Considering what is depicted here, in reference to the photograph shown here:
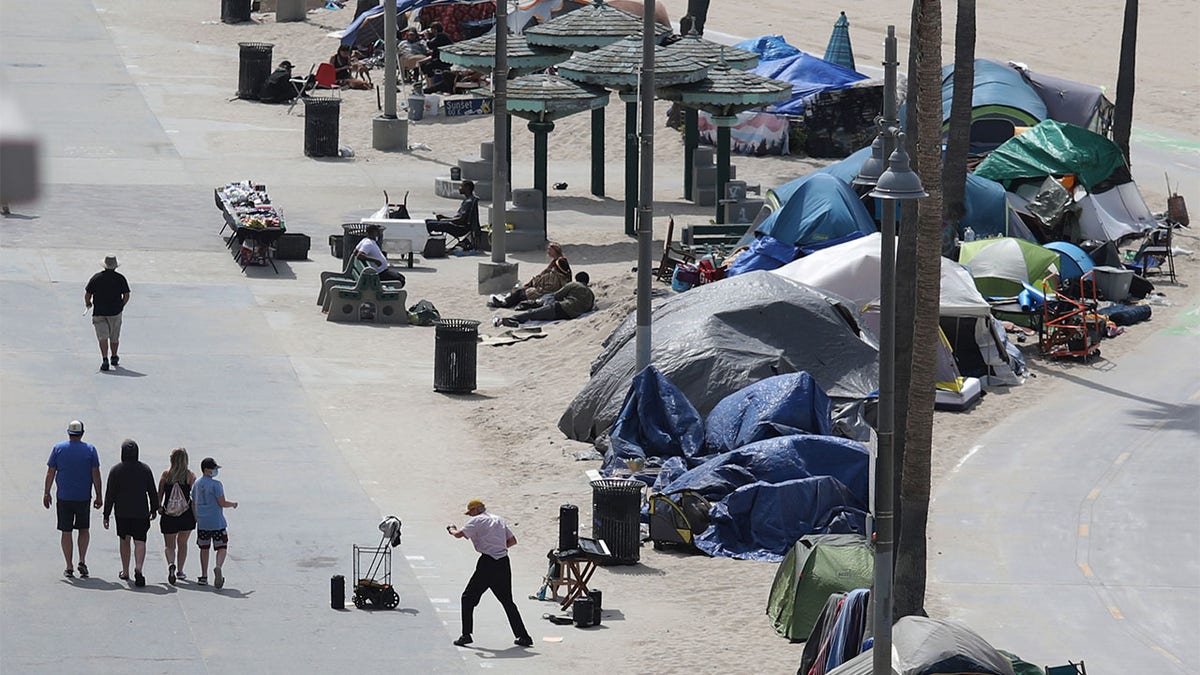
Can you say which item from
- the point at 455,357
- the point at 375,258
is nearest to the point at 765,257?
the point at 375,258

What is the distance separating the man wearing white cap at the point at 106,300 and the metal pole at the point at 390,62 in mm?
19714

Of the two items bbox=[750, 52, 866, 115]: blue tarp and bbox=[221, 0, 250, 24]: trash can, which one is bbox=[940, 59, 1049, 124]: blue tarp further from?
bbox=[221, 0, 250, 24]: trash can

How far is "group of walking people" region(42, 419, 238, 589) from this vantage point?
14.3 metres

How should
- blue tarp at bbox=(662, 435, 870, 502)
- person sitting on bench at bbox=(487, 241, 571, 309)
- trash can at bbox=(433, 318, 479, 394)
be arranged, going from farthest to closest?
person sitting on bench at bbox=(487, 241, 571, 309) → trash can at bbox=(433, 318, 479, 394) → blue tarp at bbox=(662, 435, 870, 502)

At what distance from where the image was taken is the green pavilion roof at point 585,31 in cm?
3597

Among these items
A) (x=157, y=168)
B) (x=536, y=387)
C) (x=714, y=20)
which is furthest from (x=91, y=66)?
(x=536, y=387)

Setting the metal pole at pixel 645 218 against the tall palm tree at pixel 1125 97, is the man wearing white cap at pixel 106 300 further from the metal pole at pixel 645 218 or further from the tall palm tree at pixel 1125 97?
the tall palm tree at pixel 1125 97

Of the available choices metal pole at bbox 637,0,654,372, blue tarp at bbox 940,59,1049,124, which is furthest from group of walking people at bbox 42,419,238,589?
blue tarp at bbox 940,59,1049,124

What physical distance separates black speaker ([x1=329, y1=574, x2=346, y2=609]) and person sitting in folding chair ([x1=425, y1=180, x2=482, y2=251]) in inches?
680

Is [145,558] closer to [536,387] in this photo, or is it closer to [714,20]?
[536,387]

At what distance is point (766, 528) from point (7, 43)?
40.8 meters

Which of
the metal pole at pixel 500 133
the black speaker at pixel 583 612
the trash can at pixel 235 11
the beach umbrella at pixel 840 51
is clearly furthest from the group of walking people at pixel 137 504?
the trash can at pixel 235 11

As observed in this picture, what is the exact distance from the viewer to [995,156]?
3228 cm

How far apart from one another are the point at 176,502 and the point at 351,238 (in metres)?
Result: 15.0
